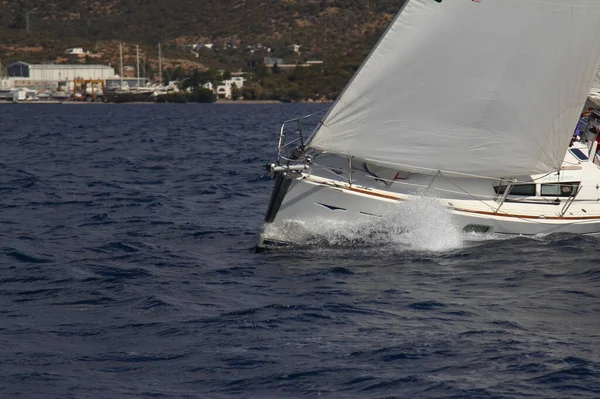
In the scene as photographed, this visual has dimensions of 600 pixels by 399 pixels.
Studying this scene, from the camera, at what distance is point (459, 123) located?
2114cm

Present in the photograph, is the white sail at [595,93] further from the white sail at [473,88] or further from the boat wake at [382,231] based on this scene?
the boat wake at [382,231]

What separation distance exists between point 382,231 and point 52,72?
169 m

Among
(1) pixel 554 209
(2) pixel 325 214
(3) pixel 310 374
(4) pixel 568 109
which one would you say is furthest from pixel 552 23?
(3) pixel 310 374

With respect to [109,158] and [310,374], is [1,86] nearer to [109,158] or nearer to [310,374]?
[109,158]

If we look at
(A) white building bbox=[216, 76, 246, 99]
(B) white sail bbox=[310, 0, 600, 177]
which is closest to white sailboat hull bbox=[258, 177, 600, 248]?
(B) white sail bbox=[310, 0, 600, 177]

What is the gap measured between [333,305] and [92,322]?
3.68 meters

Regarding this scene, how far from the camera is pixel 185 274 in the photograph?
61.7ft

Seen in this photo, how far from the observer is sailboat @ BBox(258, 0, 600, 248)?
2048 cm

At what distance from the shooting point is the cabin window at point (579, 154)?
23.0 metres

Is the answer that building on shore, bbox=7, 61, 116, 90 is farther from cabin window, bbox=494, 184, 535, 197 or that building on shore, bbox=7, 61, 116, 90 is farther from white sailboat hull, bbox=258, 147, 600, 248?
cabin window, bbox=494, 184, 535, 197

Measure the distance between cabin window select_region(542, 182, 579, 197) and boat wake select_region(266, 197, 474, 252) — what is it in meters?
2.50

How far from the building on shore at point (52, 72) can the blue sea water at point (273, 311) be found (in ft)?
523

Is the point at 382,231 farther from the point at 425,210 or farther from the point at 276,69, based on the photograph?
the point at 276,69

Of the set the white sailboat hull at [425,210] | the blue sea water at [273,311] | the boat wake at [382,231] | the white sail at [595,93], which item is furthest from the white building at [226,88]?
the boat wake at [382,231]
